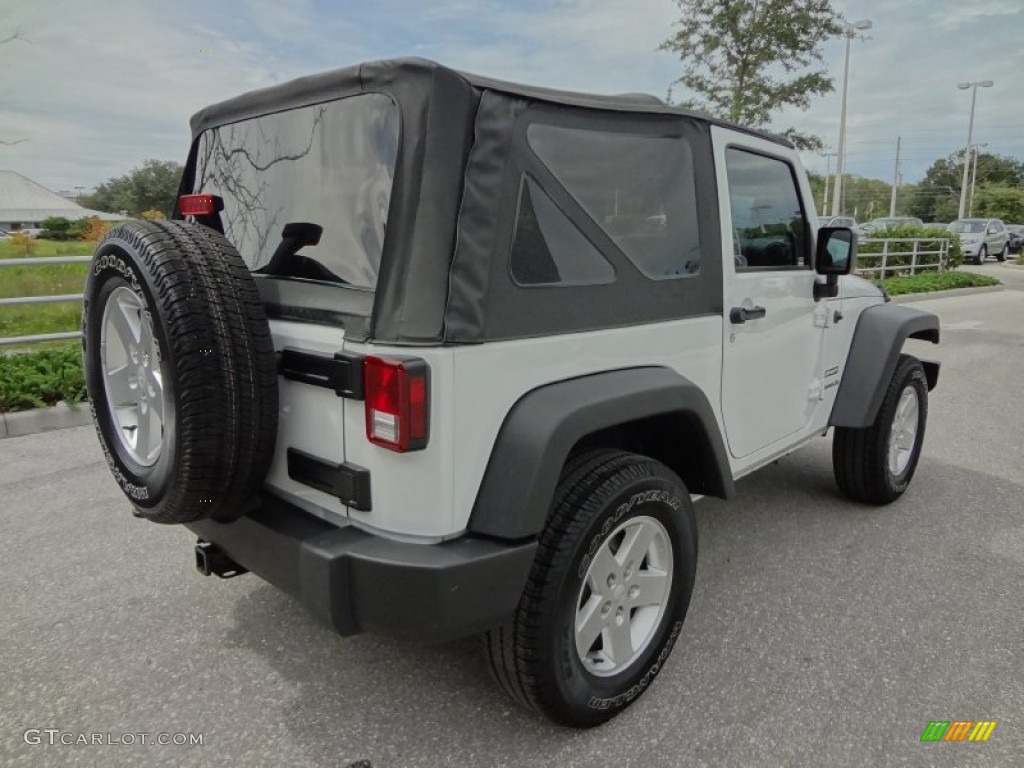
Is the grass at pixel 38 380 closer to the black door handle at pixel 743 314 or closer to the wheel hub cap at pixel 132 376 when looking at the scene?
the wheel hub cap at pixel 132 376

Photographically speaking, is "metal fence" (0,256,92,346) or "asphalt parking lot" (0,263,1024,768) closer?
"asphalt parking lot" (0,263,1024,768)

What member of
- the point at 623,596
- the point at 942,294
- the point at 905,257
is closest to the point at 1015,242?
the point at 905,257

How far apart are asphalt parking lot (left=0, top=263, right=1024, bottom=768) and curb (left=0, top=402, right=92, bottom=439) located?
60.0 inches

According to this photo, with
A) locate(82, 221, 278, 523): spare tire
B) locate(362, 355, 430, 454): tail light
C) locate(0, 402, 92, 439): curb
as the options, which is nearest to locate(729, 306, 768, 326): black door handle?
locate(362, 355, 430, 454): tail light

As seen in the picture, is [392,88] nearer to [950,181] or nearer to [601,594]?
[601,594]

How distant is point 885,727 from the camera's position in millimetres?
2342

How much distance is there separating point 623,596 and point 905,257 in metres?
19.2

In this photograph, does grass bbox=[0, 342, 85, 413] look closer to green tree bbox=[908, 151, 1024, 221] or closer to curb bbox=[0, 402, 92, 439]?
curb bbox=[0, 402, 92, 439]

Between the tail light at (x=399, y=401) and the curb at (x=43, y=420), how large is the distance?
14.6ft

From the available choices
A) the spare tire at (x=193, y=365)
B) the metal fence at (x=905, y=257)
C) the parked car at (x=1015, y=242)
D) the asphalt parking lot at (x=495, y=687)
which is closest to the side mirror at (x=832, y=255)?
the asphalt parking lot at (x=495, y=687)

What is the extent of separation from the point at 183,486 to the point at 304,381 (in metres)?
0.44

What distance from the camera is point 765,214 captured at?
3.16 metres

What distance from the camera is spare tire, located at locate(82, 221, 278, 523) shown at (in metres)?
1.94

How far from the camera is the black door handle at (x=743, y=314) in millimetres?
2838
